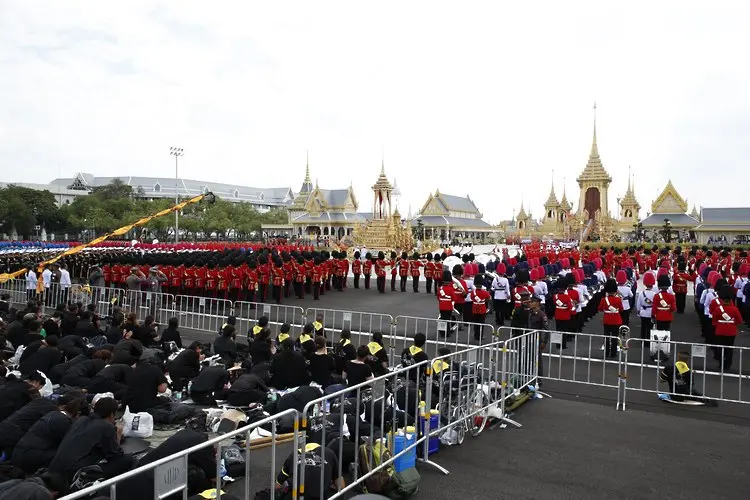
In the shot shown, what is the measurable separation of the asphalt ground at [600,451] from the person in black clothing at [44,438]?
1813 millimetres

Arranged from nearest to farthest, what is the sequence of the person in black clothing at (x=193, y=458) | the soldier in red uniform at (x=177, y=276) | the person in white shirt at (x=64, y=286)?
the person in black clothing at (x=193, y=458) < the person in white shirt at (x=64, y=286) < the soldier in red uniform at (x=177, y=276)

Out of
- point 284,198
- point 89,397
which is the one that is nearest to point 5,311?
point 89,397

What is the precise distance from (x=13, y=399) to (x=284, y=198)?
→ 138 meters

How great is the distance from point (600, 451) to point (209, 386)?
524 cm

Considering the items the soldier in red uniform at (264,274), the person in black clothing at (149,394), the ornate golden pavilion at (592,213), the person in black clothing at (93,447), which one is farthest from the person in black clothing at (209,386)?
the ornate golden pavilion at (592,213)

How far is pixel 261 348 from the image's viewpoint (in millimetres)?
9180

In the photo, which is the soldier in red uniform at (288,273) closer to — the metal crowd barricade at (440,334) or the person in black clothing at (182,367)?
the metal crowd barricade at (440,334)

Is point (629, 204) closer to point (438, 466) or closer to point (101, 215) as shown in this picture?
point (101, 215)

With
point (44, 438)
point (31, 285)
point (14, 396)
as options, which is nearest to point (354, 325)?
point (14, 396)

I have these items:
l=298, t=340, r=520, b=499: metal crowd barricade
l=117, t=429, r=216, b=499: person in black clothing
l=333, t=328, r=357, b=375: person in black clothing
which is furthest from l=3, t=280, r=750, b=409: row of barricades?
l=117, t=429, r=216, b=499: person in black clothing

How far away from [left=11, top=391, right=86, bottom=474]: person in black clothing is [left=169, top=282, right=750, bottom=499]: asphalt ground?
181 cm

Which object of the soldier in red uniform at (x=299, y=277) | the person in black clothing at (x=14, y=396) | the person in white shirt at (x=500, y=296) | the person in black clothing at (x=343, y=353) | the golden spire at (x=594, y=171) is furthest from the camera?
the golden spire at (x=594, y=171)

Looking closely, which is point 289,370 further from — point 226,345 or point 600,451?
point 600,451

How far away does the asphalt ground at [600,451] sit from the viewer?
5.41 meters
